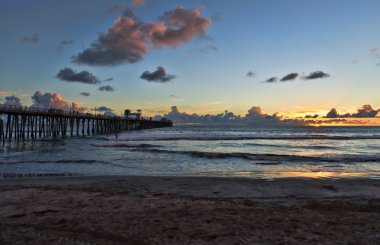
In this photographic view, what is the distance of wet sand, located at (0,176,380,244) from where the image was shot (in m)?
5.78

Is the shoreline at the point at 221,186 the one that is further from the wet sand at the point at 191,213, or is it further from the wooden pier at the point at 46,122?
the wooden pier at the point at 46,122

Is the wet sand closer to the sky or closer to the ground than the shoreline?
closer to the sky

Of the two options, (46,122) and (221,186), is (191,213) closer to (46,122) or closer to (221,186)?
(221,186)

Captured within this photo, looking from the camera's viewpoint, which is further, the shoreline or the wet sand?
the shoreline

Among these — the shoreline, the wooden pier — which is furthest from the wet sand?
the wooden pier

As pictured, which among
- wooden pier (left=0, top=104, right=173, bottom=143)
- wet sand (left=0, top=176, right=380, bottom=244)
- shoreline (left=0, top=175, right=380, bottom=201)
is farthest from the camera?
wooden pier (left=0, top=104, right=173, bottom=143)

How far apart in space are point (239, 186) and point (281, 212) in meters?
3.74

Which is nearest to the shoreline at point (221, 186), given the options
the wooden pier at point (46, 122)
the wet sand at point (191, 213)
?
the wet sand at point (191, 213)

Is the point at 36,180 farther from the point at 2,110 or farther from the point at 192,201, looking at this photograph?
the point at 2,110

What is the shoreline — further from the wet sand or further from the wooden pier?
the wooden pier

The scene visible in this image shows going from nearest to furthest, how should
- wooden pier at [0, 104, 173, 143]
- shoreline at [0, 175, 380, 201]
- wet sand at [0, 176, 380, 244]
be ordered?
wet sand at [0, 176, 380, 244] → shoreline at [0, 175, 380, 201] → wooden pier at [0, 104, 173, 143]

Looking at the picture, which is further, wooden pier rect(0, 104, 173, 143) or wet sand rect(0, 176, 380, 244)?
wooden pier rect(0, 104, 173, 143)

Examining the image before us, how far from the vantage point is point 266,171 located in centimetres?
1596

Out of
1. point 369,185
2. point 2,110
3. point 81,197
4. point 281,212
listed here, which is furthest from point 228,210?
point 2,110
